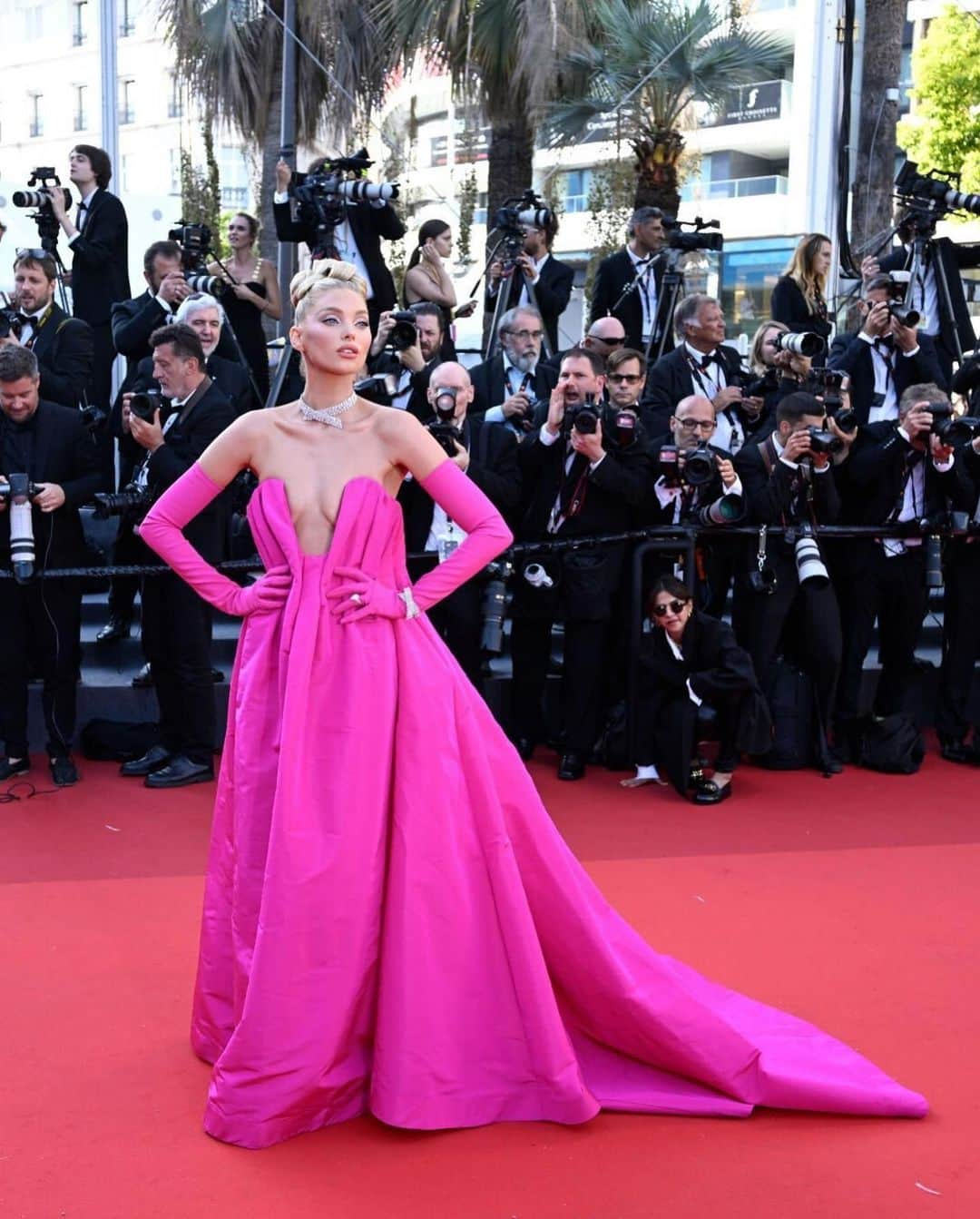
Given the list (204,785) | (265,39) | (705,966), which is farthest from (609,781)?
(265,39)

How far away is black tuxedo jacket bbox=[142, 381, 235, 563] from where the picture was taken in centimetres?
619

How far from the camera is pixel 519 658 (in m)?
6.69

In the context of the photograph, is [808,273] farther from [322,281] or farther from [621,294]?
[322,281]

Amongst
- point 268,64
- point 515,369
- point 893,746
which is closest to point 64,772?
point 515,369

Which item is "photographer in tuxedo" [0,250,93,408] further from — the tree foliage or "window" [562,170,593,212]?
"window" [562,170,593,212]

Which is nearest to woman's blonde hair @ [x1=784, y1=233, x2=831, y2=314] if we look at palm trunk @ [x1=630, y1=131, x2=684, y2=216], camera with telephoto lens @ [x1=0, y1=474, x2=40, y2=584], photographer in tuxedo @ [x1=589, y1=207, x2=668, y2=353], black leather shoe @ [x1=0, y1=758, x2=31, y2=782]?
photographer in tuxedo @ [x1=589, y1=207, x2=668, y2=353]

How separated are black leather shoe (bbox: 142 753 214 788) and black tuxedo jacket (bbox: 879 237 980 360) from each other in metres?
4.44

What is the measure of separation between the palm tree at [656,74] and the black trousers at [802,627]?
864 cm

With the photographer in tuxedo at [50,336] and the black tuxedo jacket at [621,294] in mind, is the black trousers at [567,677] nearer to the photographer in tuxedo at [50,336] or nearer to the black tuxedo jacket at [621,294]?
the black tuxedo jacket at [621,294]

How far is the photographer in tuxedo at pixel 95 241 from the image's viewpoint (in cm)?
802

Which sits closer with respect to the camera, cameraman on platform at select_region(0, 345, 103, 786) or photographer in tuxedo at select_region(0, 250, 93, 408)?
cameraman on platform at select_region(0, 345, 103, 786)

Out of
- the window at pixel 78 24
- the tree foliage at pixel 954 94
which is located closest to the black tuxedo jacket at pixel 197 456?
the window at pixel 78 24

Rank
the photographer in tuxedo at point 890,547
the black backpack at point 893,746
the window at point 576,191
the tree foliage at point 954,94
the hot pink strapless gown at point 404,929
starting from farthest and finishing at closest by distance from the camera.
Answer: the window at point 576,191 → the tree foliage at point 954,94 → the photographer in tuxedo at point 890,547 → the black backpack at point 893,746 → the hot pink strapless gown at point 404,929

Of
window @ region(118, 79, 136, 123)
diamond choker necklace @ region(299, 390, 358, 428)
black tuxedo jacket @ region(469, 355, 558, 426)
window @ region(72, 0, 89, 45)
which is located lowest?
diamond choker necklace @ region(299, 390, 358, 428)
